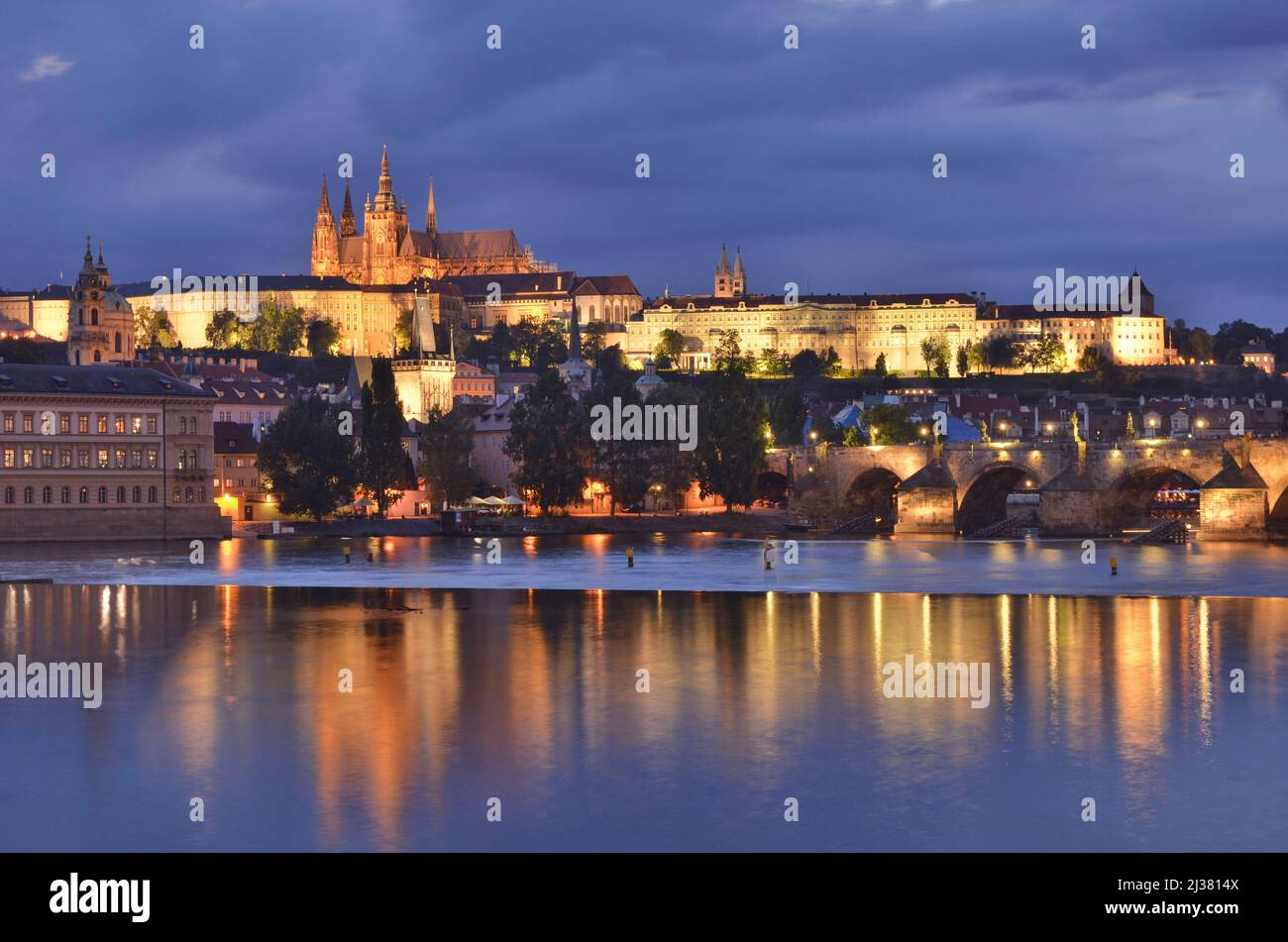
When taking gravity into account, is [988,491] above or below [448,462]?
below

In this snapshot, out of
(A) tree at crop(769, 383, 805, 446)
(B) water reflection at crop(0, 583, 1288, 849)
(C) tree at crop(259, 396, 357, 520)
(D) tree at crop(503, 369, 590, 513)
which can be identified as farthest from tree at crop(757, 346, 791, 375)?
(B) water reflection at crop(0, 583, 1288, 849)

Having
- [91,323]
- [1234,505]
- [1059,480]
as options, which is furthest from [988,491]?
[91,323]

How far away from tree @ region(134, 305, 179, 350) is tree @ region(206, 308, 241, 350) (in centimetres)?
443

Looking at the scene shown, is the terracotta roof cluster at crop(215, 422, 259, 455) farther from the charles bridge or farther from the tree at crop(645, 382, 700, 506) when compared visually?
the charles bridge

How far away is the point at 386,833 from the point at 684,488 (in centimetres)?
6984

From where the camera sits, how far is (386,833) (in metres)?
19.8

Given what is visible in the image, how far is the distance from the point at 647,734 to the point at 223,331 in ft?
564

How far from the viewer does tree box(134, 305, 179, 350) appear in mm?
189625

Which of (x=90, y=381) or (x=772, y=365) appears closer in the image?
(x=90, y=381)

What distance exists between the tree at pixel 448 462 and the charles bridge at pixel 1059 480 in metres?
18.0

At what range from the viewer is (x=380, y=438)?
86312mm

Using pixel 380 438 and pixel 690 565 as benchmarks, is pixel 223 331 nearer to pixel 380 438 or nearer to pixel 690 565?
pixel 380 438

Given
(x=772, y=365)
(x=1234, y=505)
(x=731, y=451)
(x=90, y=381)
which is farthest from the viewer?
(x=772, y=365)
